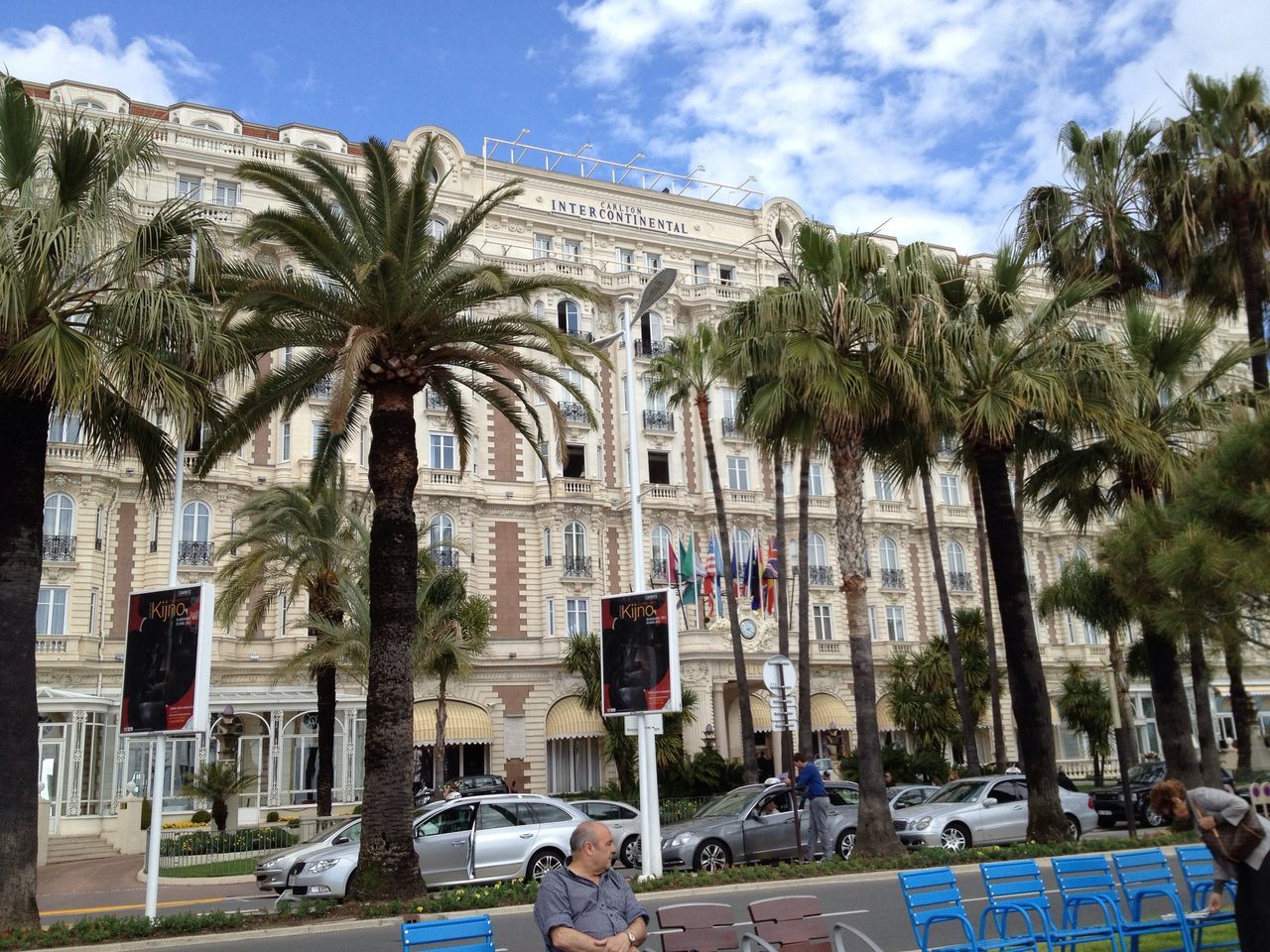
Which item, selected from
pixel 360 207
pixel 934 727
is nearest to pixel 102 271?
pixel 360 207

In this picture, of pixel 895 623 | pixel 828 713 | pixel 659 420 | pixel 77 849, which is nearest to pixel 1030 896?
pixel 77 849

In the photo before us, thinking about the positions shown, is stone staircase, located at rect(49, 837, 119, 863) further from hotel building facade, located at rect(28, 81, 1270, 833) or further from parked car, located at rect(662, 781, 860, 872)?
parked car, located at rect(662, 781, 860, 872)

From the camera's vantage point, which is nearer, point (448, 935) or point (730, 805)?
point (448, 935)

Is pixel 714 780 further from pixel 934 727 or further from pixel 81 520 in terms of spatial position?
pixel 81 520

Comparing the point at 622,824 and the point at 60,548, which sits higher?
the point at 60,548

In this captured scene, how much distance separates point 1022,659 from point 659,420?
27854 mm

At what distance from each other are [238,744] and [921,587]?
3027 cm

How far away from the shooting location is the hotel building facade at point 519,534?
35.5 metres

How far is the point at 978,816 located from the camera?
2106 cm

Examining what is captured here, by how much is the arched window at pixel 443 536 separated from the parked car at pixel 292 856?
21.9 metres

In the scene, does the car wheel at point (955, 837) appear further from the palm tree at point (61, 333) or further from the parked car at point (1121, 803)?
the palm tree at point (61, 333)

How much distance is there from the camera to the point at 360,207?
1722cm

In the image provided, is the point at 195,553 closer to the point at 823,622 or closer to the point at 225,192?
the point at 225,192

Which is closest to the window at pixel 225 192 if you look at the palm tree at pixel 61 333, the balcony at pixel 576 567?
the balcony at pixel 576 567
